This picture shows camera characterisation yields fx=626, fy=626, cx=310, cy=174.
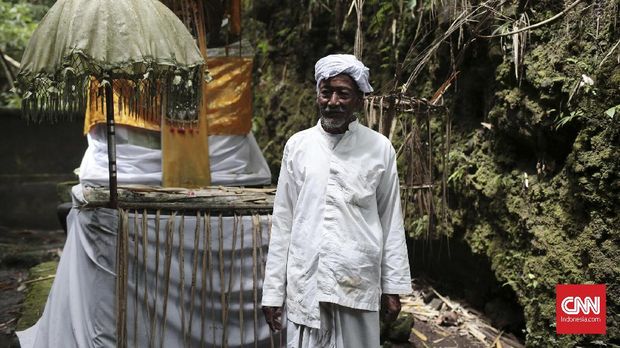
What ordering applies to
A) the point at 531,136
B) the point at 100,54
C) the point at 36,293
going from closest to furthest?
the point at 100,54 → the point at 531,136 → the point at 36,293

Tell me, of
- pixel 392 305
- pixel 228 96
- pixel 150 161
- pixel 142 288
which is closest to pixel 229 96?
pixel 228 96

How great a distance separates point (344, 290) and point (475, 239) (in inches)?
95.1

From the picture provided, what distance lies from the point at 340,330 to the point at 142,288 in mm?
1528

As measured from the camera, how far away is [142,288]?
3799 millimetres

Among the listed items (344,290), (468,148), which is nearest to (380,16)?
(468,148)

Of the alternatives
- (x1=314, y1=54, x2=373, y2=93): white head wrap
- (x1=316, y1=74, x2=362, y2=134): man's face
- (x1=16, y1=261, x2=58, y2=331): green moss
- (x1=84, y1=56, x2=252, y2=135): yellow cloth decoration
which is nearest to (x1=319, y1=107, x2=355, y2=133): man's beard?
(x1=316, y1=74, x2=362, y2=134): man's face

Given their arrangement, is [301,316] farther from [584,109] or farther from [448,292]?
[448,292]

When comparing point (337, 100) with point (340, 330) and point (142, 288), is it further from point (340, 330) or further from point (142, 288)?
point (142, 288)

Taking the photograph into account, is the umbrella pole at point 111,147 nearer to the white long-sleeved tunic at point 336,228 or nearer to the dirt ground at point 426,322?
the white long-sleeved tunic at point 336,228

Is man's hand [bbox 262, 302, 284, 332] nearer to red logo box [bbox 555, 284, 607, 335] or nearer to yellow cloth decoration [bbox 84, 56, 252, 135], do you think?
red logo box [bbox 555, 284, 607, 335]

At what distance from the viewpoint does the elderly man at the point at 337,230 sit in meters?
2.76

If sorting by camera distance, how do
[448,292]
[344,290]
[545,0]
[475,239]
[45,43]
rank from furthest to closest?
[448,292], [475,239], [545,0], [45,43], [344,290]

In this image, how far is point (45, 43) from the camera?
342cm

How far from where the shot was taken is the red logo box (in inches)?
144
